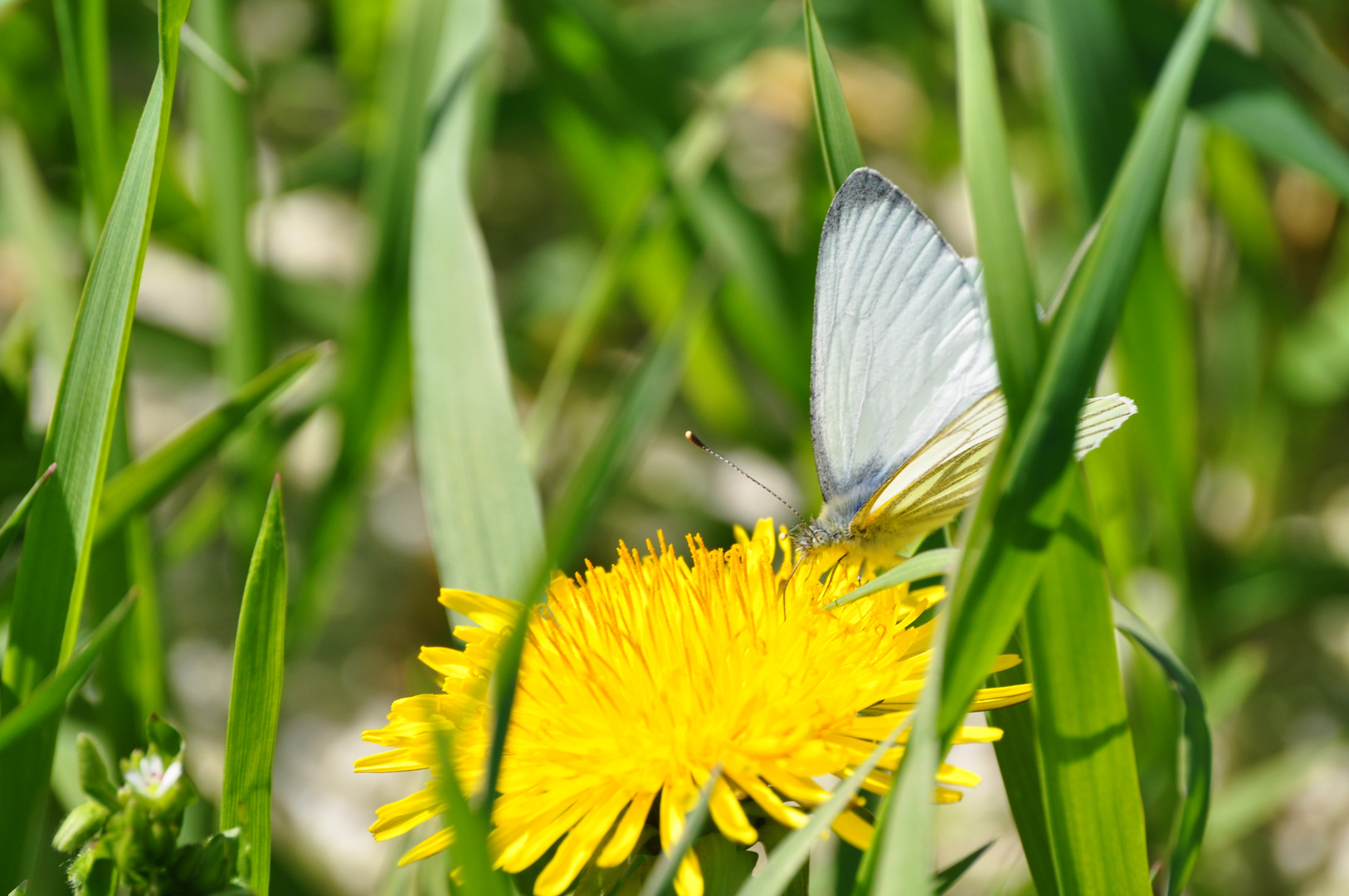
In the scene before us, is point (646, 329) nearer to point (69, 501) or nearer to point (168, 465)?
point (168, 465)

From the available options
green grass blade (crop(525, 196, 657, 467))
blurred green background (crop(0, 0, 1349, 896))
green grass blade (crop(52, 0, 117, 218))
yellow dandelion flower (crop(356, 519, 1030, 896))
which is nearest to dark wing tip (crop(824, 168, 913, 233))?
yellow dandelion flower (crop(356, 519, 1030, 896))

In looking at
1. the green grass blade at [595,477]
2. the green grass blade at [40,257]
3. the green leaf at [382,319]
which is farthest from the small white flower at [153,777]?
the green leaf at [382,319]

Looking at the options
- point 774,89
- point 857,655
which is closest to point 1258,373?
point 774,89

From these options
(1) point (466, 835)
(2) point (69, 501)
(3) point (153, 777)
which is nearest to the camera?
(1) point (466, 835)

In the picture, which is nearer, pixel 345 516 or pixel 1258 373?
pixel 345 516

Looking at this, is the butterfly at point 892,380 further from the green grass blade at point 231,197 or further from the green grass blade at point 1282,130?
the green grass blade at point 231,197

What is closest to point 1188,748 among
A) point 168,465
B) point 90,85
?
point 168,465

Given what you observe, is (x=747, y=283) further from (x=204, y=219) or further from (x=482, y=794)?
(x=482, y=794)

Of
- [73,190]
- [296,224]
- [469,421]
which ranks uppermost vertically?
[296,224]
